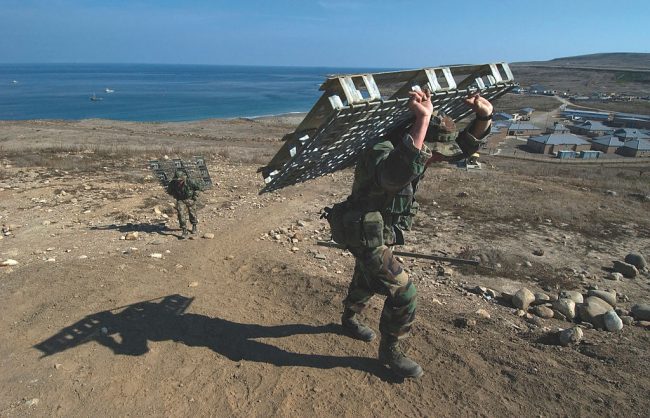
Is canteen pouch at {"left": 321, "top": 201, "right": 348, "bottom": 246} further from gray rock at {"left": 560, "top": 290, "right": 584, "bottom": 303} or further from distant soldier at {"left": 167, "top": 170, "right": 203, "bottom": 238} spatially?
distant soldier at {"left": 167, "top": 170, "right": 203, "bottom": 238}

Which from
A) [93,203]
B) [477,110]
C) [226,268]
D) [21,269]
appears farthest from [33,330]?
[93,203]

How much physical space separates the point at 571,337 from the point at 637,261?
19.7ft

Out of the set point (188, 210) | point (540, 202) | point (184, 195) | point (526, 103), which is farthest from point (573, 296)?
point (526, 103)

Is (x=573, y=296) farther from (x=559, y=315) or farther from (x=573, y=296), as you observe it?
(x=559, y=315)

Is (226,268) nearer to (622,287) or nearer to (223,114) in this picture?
(622,287)

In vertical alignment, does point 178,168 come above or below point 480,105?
below

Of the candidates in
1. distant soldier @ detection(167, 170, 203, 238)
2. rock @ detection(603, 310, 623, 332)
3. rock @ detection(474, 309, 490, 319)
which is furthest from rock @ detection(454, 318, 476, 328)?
distant soldier @ detection(167, 170, 203, 238)

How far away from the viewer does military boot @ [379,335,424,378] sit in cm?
499

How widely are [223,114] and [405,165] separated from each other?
85543 millimetres

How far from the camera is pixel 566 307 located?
287 inches

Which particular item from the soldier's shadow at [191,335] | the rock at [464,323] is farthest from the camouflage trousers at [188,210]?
the rock at [464,323]

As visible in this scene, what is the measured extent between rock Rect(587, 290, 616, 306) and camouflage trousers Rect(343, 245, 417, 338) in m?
5.33

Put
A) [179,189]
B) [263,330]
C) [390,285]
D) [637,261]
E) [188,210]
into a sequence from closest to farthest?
[390,285]
[263,330]
[637,261]
[188,210]
[179,189]

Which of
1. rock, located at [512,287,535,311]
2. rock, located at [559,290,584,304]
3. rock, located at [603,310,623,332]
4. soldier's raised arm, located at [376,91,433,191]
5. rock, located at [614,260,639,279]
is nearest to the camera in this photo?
soldier's raised arm, located at [376,91,433,191]
